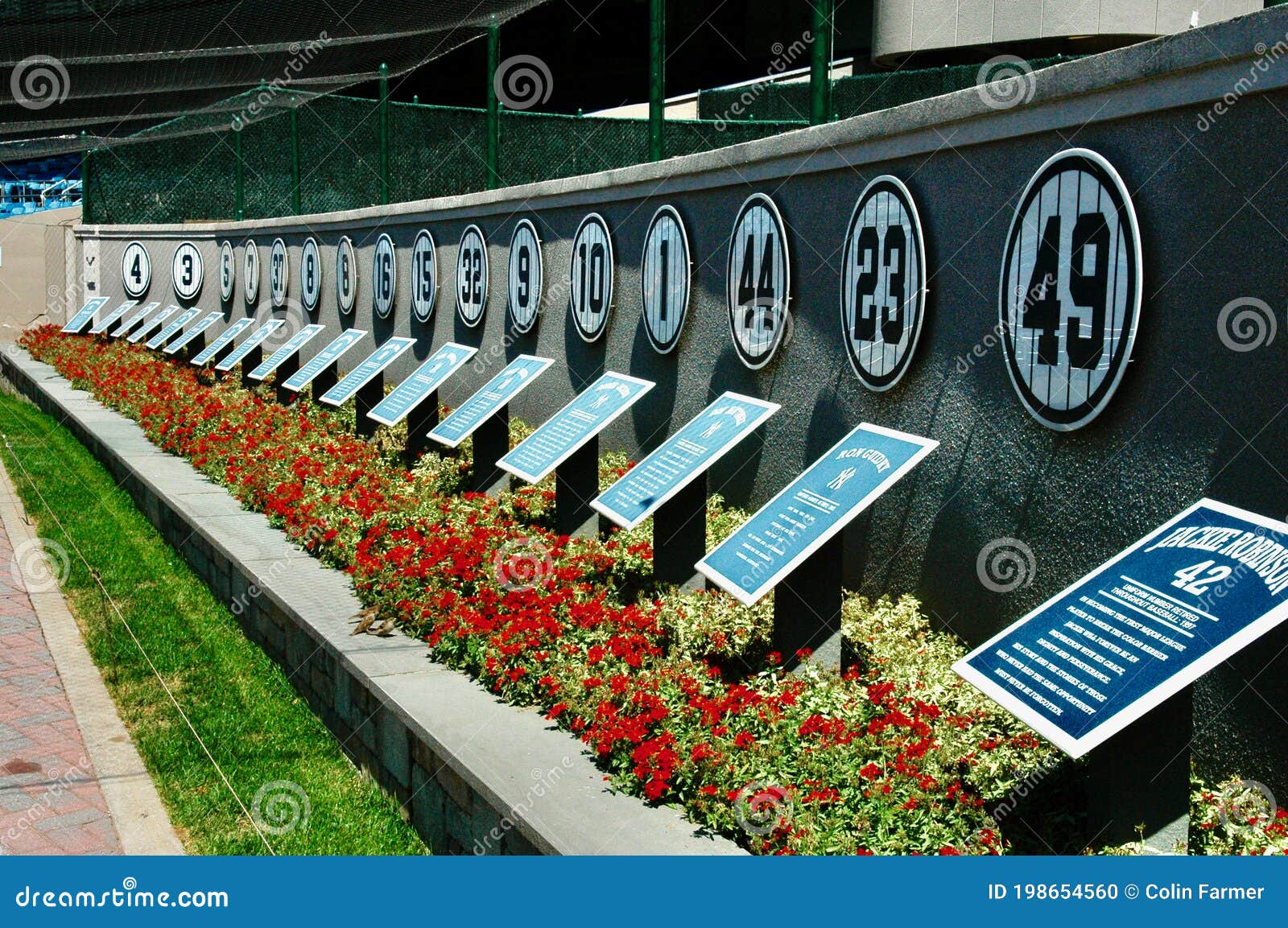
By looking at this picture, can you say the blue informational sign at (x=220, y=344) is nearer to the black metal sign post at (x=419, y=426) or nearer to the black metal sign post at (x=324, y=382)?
the black metal sign post at (x=324, y=382)

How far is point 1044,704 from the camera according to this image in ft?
12.5


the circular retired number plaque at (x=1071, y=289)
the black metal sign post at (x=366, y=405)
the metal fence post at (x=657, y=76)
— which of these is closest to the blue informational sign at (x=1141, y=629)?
the circular retired number plaque at (x=1071, y=289)

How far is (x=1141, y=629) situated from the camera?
379 centimetres

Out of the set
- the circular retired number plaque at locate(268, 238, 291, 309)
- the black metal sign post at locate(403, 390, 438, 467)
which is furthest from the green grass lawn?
the circular retired number plaque at locate(268, 238, 291, 309)

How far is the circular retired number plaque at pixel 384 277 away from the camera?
1498cm

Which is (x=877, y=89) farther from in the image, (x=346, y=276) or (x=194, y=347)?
(x=194, y=347)

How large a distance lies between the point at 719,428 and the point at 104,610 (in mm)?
4117

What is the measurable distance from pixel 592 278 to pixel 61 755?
5524 mm

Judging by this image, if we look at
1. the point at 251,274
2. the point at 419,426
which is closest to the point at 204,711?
the point at 419,426

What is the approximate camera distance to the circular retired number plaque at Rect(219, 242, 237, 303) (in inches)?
790

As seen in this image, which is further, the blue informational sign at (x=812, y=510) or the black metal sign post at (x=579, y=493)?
the black metal sign post at (x=579, y=493)

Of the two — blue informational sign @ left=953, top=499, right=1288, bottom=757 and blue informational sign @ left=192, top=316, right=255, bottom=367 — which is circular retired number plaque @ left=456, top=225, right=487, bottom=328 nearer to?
blue informational sign @ left=192, top=316, right=255, bottom=367

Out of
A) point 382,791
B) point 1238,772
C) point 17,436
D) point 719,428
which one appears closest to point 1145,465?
point 1238,772

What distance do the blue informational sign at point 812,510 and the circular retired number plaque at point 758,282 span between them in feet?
6.42
